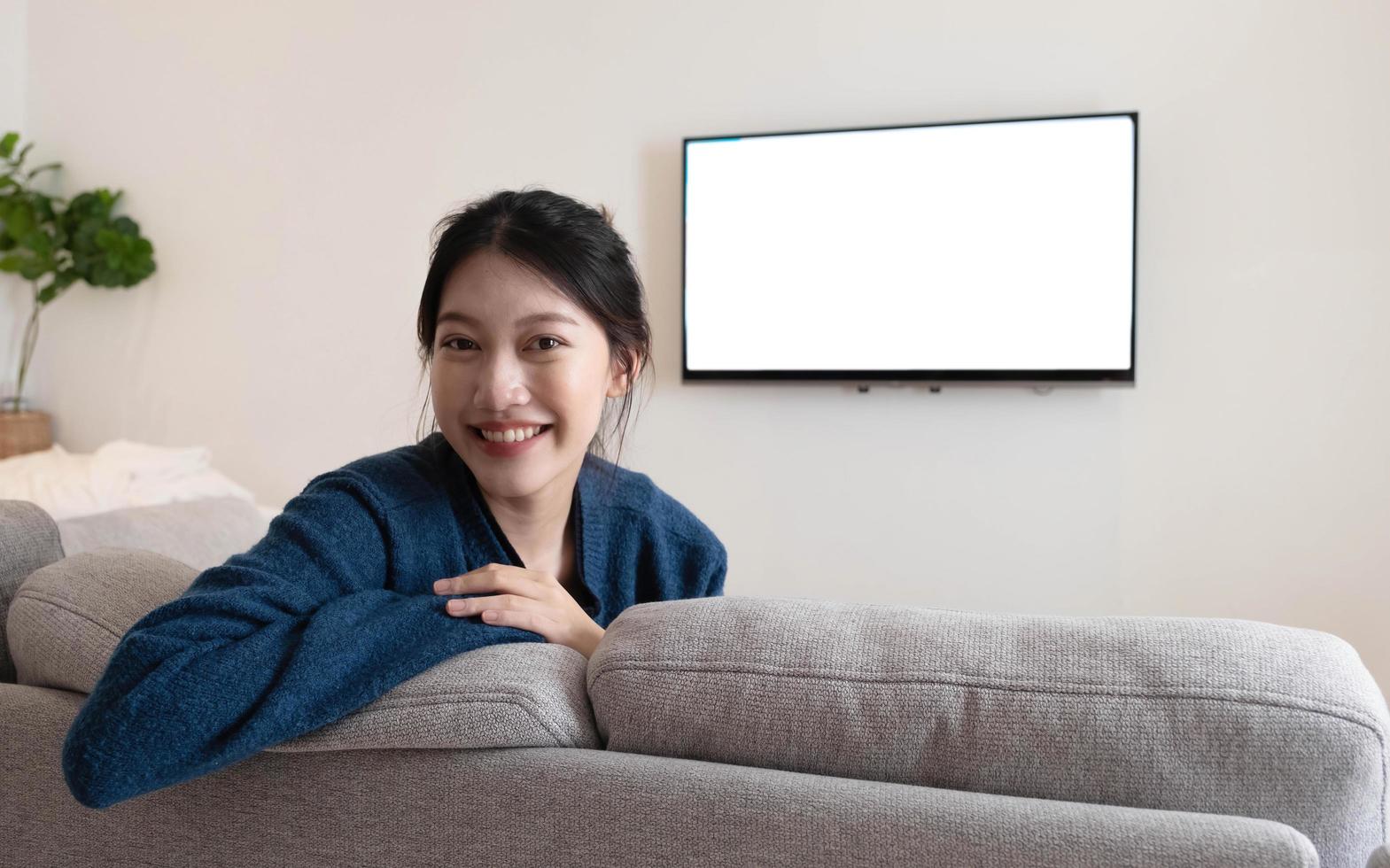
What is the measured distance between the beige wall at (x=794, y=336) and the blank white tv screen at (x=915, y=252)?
0.33ft

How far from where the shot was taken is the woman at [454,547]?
0.78 m

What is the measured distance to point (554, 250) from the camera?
1.21m

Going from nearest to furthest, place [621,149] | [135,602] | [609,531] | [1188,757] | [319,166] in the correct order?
[1188,757] → [135,602] → [609,531] → [621,149] → [319,166]

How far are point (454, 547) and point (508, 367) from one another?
0.21m

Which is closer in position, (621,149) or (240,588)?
(240,588)

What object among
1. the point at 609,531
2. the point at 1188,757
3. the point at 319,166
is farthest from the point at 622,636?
the point at 319,166

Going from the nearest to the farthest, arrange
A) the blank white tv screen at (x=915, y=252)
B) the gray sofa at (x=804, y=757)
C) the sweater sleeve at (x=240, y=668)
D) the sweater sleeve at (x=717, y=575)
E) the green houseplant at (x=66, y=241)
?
the gray sofa at (x=804, y=757)
the sweater sleeve at (x=240, y=668)
the sweater sleeve at (x=717, y=575)
the blank white tv screen at (x=915, y=252)
the green houseplant at (x=66, y=241)

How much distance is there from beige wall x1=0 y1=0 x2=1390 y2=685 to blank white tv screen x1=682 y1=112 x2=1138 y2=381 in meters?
0.10

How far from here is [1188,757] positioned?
0.68 metres

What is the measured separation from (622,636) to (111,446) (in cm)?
313

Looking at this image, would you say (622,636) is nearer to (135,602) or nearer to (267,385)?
(135,602)

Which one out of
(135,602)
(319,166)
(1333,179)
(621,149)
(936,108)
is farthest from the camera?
(319,166)

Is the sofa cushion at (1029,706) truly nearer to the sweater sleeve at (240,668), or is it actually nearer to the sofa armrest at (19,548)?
the sweater sleeve at (240,668)

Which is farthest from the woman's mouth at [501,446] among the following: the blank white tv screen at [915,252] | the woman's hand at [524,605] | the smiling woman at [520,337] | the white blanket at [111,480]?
the blank white tv screen at [915,252]
